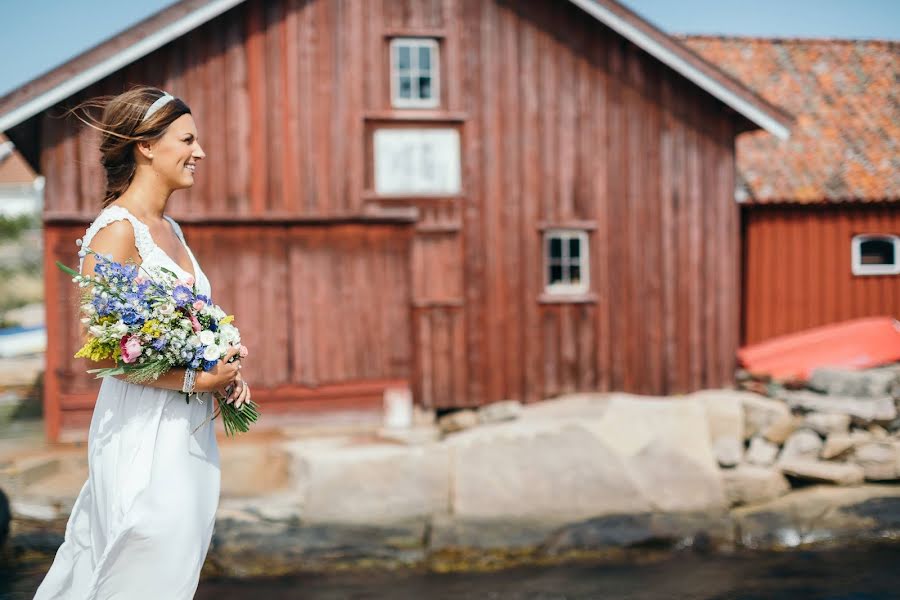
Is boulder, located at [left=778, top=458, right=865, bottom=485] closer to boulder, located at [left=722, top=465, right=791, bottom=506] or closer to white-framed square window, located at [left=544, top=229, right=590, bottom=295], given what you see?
boulder, located at [left=722, top=465, right=791, bottom=506]

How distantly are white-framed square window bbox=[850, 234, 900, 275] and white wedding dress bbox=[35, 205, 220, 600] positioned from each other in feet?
41.6

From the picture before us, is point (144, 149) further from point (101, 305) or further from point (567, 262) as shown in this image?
point (567, 262)

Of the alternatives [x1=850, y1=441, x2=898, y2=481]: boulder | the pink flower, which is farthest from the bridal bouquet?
[x1=850, y1=441, x2=898, y2=481]: boulder

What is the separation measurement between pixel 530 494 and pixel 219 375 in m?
5.66

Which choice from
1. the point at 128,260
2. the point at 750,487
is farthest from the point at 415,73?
the point at 128,260

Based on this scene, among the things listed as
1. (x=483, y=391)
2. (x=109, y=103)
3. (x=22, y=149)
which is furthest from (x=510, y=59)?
(x=109, y=103)

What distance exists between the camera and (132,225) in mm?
2943

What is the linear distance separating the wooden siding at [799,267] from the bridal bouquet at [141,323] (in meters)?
11.7

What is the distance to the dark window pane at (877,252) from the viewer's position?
13797 mm

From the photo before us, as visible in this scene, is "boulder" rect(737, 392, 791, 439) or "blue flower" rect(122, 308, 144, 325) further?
"boulder" rect(737, 392, 791, 439)

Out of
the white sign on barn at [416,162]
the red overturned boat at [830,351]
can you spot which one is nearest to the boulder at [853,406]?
the red overturned boat at [830,351]

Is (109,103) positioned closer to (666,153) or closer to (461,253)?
(461,253)

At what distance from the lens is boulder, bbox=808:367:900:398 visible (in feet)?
33.3

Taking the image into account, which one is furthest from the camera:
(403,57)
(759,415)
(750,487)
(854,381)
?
(403,57)
